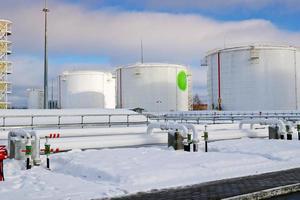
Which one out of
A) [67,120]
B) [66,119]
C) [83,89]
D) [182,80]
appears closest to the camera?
[67,120]

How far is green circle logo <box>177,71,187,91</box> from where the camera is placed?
192ft

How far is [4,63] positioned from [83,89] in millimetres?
16009

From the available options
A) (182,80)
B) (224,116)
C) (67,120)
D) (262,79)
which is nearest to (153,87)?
(182,80)

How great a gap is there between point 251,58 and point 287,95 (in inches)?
257

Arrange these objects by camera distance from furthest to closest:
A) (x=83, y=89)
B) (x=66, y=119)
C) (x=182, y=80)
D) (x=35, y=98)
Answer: (x=35, y=98) → (x=83, y=89) → (x=182, y=80) → (x=66, y=119)

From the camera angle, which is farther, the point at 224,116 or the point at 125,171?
the point at 224,116

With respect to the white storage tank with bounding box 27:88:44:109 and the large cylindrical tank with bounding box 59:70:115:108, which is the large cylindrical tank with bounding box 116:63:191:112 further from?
the white storage tank with bounding box 27:88:44:109

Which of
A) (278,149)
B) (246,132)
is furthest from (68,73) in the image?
(278,149)

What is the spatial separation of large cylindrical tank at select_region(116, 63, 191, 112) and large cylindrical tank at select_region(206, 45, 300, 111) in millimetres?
8445

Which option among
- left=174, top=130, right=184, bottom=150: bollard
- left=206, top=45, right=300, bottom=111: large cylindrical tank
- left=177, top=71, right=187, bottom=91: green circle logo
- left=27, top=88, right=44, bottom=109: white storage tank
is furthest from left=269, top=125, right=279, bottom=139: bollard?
left=27, top=88, right=44, bottom=109: white storage tank

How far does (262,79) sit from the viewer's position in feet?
160

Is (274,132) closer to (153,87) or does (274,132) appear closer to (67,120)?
(67,120)

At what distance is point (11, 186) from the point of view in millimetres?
8484

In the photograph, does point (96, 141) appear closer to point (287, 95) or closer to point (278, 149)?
point (278, 149)
